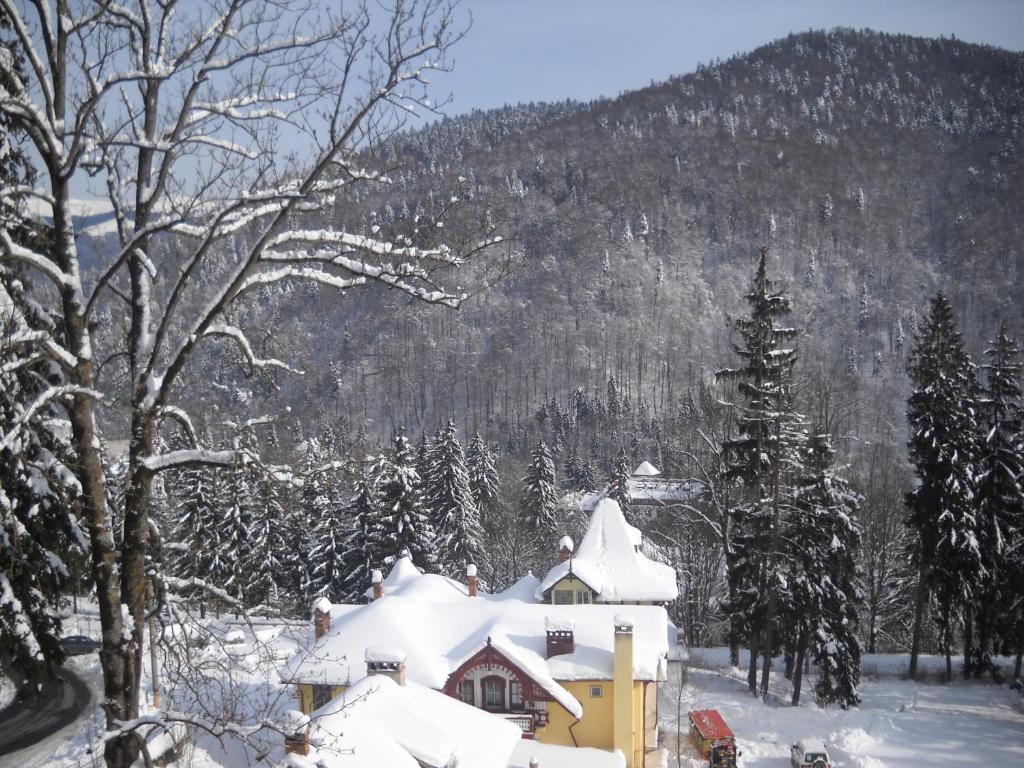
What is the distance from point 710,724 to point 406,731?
37.2 feet

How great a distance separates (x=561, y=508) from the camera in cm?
5784

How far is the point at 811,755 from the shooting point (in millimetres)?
18922

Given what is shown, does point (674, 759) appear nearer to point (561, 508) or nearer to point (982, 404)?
point (982, 404)

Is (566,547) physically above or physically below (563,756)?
above

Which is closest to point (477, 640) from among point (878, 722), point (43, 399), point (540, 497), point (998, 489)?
point (878, 722)

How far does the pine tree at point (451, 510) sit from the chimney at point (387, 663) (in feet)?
78.3

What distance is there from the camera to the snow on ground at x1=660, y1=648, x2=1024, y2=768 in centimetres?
2000

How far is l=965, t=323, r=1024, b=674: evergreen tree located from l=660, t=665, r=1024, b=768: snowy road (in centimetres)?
275

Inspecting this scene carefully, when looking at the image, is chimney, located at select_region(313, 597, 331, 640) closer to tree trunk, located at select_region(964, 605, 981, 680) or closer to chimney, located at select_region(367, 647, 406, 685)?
chimney, located at select_region(367, 647, 406, 685)

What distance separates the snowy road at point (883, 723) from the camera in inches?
786

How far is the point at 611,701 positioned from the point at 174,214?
1703cm

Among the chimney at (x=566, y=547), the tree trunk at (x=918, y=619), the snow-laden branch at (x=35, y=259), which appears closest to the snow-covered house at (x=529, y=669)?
the chimney at (x=566, y=547)

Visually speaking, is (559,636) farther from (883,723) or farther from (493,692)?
(883,723)

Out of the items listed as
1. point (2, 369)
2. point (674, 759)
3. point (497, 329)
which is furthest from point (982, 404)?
point (497, 329)
